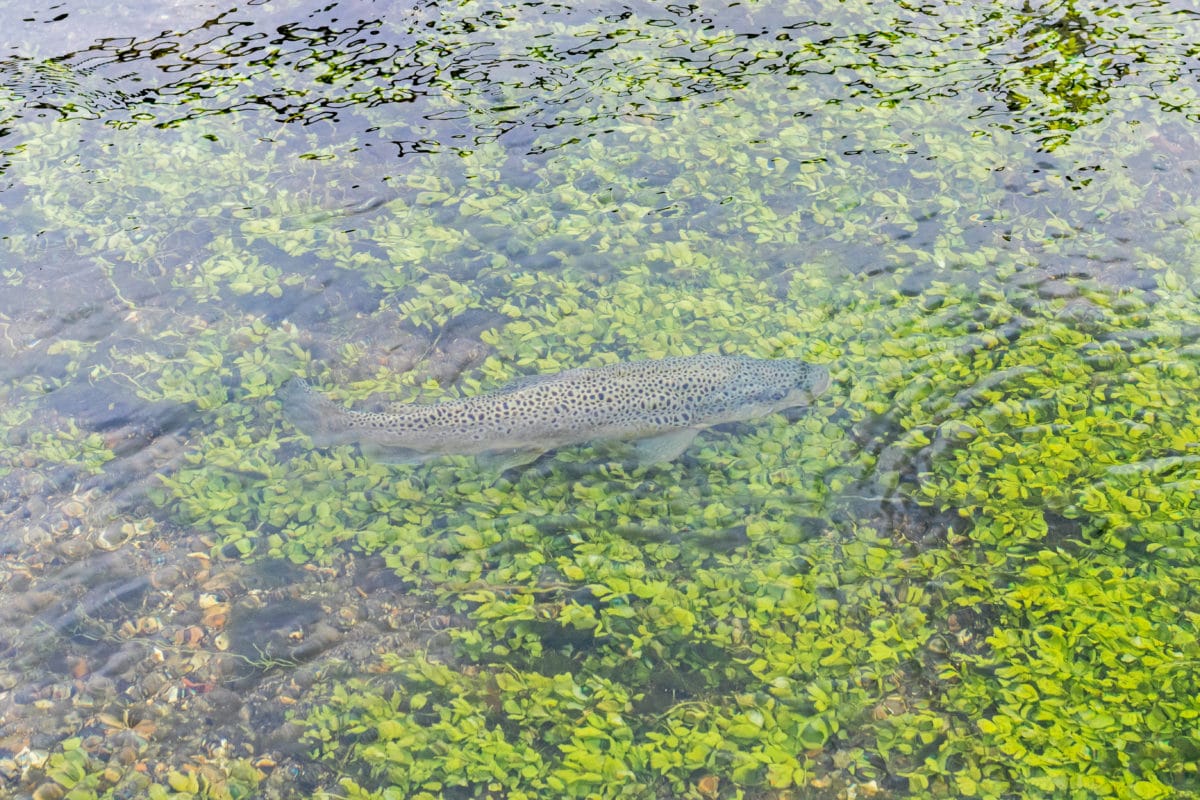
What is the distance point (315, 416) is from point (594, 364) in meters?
2.24

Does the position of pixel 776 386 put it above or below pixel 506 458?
above

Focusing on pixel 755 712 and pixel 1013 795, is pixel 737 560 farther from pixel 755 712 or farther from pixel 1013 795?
pixel 1013 795

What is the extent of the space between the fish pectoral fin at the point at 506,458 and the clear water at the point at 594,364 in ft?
0.44

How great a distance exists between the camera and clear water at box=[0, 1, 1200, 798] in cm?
495

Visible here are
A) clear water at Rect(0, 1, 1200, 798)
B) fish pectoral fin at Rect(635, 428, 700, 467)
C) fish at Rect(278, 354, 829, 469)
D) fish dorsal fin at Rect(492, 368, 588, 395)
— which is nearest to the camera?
clear water at Rect(0, 1, 1200, 798)

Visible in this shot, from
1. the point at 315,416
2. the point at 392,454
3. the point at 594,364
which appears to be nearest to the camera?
the point at 392,454

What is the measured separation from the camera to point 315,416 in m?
6.39

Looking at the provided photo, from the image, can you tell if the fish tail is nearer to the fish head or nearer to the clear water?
the clear water

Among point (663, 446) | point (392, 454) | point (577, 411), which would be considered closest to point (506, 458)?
point (577, 411)

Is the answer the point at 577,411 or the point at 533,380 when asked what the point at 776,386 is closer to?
the point at 577,411

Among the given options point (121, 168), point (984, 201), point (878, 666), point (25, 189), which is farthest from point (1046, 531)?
point (25, 189)

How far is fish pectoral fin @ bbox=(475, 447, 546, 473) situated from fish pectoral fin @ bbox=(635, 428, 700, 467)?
0.76 m

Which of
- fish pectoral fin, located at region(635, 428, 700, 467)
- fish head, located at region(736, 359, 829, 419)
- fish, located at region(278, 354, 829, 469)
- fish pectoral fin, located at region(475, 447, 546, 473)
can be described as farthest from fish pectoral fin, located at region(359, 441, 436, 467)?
fish head, located at region(736, 359, 829, 419)

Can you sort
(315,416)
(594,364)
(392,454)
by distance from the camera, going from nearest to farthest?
1. (392,454)
2. (315,416)
3. (594,364)
